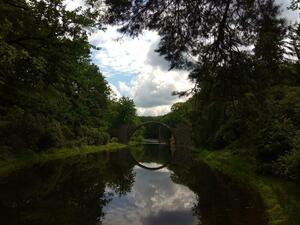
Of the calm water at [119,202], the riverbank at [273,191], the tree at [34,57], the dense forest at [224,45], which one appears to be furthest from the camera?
the tree at [34,57]

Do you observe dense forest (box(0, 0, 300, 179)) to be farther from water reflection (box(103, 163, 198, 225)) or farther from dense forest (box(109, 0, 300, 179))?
A: water reflection (box(103, 163, 198, 225))

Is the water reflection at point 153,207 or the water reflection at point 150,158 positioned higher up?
→ the water reflection at point 153,207

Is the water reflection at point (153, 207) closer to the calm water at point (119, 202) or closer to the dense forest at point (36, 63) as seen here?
the calm water at point (119, 202)

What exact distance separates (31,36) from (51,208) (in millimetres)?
7121

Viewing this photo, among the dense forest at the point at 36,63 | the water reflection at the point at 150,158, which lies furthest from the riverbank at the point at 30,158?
the water reflection at the point at 150,158

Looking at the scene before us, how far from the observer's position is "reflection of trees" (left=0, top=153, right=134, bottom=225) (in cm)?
1081

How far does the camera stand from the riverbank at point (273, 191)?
10594 millimetres

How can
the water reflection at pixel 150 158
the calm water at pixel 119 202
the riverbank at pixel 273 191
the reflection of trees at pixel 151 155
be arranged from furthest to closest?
the reflection of trees at pixel 151 155 < the water reflection at pixel 150 158 < the calm water at pixel 119 202 < the riverbank at pixel 273 191

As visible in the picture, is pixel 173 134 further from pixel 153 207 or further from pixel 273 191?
pixel 153 207

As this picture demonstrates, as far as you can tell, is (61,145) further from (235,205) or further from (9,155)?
(235,205)

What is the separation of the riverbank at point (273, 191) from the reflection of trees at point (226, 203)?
0.35 metres

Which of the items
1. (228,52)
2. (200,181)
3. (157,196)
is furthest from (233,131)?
(228,52)

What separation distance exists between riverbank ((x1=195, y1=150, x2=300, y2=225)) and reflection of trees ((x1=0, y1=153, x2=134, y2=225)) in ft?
17.2

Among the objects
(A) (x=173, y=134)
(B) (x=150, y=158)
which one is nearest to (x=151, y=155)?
(B) (x=150, y=158)
